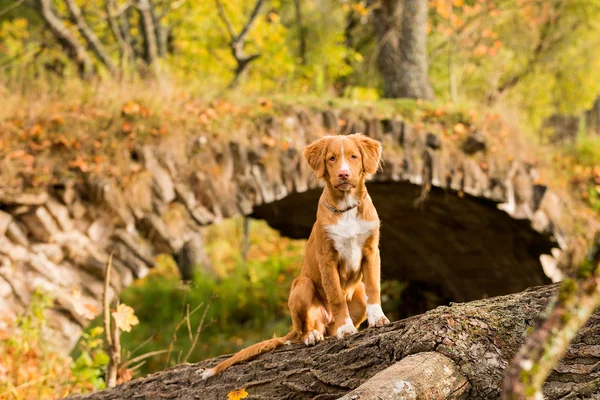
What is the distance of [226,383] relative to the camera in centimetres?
311

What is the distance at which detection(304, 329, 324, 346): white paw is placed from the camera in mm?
3127

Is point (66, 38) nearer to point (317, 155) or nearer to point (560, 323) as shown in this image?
point (317, 155)

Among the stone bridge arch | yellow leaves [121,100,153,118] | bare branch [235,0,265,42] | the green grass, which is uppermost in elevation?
bare branch [235,0,265,42]

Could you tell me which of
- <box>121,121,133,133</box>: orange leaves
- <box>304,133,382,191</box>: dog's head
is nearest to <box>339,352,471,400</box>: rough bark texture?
<box>304,133,382,191</box>: dog's head

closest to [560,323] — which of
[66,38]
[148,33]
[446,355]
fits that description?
[446,355]

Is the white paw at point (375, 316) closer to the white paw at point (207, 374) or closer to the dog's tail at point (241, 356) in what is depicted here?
the dog's tail at point (241, 356)

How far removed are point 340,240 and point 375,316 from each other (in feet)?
1.30

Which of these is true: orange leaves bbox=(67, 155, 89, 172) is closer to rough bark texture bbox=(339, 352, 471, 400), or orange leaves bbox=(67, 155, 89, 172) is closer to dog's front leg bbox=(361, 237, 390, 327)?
dog's front leg bbox=(361, 237, 390, 327)

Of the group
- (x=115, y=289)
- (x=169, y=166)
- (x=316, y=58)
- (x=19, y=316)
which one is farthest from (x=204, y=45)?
(x=19, y=316)

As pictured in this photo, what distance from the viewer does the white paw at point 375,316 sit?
3.13 meters

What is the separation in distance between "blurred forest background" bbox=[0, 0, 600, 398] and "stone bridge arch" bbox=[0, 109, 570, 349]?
2.46ft

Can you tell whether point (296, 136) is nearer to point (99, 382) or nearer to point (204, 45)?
point (99, 382)

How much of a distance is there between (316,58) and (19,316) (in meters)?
10.1

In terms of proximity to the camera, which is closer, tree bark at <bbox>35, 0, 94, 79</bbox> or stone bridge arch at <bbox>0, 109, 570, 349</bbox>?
stone bridge arch at <bbox>0, 109, 570, 349</bbox>
